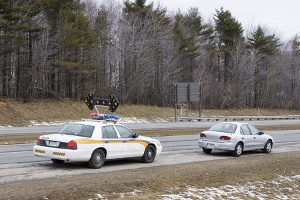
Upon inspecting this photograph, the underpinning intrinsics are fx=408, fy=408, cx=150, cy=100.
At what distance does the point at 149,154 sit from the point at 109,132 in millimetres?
1952

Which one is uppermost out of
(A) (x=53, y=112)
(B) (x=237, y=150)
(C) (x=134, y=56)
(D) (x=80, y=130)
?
(C) (x=134, y=56)

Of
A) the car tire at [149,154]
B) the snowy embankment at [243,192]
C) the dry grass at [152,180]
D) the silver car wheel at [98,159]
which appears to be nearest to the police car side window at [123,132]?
the car tire at [149,154]

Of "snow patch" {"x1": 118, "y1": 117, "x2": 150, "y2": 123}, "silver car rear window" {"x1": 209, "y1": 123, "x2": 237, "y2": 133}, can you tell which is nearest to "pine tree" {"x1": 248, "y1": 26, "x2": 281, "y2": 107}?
"snow patch" {"x1": 118, "y1": 117, "x2": 150, "y2": 123}

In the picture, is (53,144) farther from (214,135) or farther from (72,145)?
(214,135)

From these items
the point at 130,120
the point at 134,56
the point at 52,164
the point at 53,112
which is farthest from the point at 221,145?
the point at 134,56

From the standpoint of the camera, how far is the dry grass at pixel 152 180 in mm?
8680

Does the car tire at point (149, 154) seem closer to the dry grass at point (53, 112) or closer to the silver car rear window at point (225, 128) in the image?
the silver car rear window at point (225, 128)

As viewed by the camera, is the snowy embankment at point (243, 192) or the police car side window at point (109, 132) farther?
the police car side window at point (109, 132)

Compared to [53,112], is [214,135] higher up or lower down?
lower down

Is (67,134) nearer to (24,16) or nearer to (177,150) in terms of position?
(177,150)

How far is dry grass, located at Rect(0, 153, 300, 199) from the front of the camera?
868cm

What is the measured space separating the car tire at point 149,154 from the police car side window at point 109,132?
1.48 meters

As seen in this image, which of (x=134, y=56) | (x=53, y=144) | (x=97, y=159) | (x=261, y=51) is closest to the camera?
(x=53, y=144)

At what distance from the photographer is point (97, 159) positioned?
12.3 meters
